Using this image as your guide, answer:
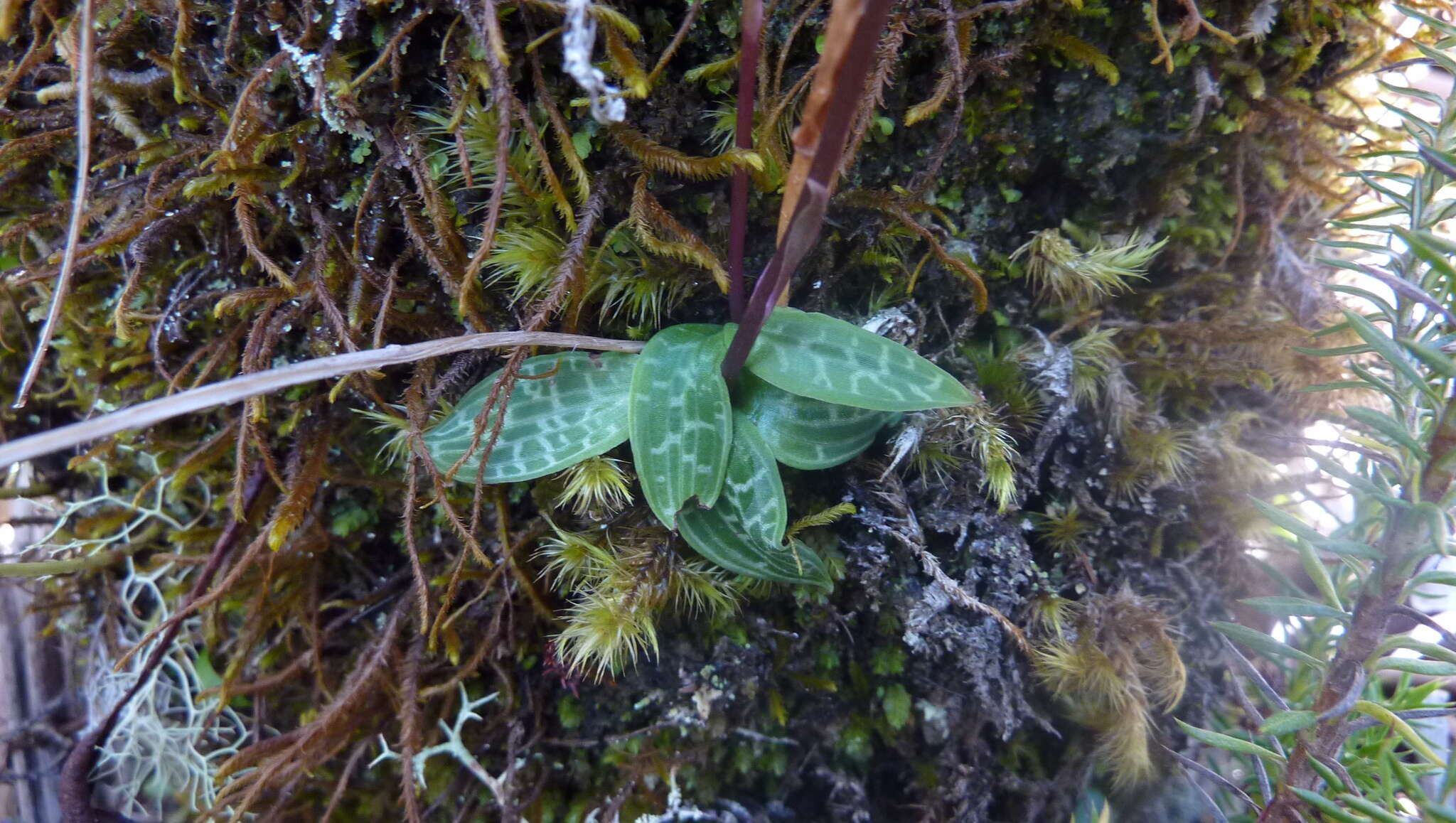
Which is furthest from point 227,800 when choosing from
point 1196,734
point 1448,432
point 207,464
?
point 1448,432

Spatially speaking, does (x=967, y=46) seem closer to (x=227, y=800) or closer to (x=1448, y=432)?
(x=1448, y=432)

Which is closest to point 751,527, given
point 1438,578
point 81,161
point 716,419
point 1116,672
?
point 716,419

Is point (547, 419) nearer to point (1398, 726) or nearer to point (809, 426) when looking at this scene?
point (809, 426)

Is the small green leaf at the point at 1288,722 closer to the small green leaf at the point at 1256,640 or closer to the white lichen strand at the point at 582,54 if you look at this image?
the small green leaf at the point at 1256,640

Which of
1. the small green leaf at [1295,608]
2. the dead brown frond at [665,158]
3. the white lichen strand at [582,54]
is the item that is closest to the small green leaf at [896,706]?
the small green leaf at [1295,608]

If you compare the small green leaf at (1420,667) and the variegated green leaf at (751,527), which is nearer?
the small green leaf at (1420,667)

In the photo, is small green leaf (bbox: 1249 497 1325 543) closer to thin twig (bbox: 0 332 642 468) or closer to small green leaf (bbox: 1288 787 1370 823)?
small green leaf (bbox: 1288 787 1370 823)

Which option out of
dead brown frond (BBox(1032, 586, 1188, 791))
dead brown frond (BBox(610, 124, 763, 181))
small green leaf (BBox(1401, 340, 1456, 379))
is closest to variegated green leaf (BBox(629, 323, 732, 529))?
dead brown frond (BBox(610, 124, 763, 181))
